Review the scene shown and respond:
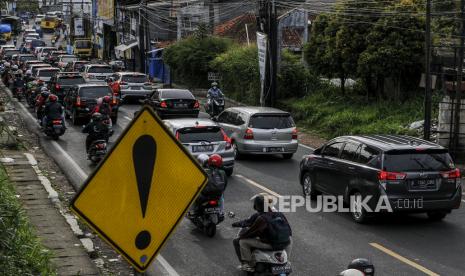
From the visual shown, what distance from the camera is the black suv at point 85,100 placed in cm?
2794

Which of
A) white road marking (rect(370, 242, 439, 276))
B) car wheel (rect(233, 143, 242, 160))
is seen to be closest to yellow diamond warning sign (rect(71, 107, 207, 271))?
white road marking (rect(370, 242, 439, 276))

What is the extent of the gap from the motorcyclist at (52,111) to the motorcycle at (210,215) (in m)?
12.2

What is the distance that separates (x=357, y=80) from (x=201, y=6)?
27.5 m

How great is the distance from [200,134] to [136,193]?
1249 centimetres

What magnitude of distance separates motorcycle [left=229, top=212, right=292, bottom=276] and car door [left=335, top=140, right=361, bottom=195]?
4.90 metres

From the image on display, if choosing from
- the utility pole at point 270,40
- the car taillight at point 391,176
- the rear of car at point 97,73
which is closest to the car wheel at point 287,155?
the car taillight at point 391,176

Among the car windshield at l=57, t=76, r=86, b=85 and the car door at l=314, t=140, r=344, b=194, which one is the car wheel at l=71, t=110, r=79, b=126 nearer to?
the car windshield at l=57, t=76, r=86, b=85

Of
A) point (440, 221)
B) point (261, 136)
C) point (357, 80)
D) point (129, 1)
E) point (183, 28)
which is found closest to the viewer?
point (440, 221)

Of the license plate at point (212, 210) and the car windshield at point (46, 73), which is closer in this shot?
the license plate at point (212, 210)

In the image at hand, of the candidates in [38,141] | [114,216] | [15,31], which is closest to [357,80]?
[38,141]

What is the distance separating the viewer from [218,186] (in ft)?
40.9

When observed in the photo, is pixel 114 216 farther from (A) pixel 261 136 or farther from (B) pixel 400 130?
(B) pixel 400 130

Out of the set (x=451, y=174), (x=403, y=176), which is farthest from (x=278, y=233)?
(x=451, y=174)

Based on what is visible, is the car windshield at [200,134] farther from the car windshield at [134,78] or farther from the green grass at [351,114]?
the car windshield at [134,78]
